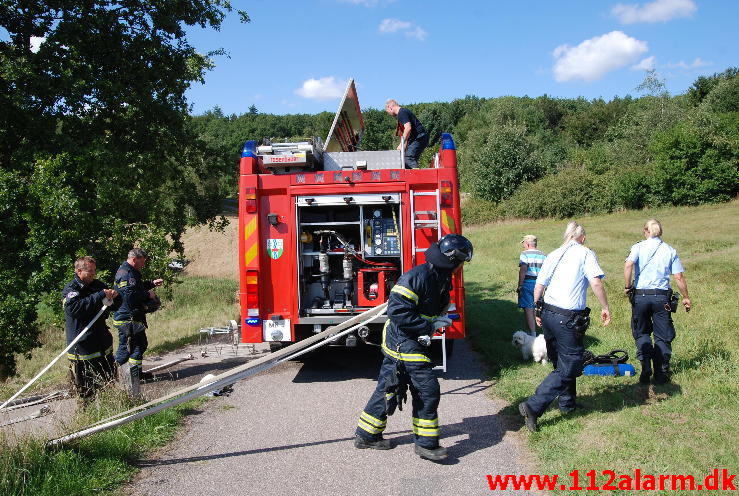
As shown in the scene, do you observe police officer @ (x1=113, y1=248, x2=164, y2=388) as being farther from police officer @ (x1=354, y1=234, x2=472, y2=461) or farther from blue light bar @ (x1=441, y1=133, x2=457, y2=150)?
blue light bar @ (x1=441, y1=133, x2=457, y2=150)

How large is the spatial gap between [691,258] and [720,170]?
61.3 feet

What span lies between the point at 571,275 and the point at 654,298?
1319 millimetres

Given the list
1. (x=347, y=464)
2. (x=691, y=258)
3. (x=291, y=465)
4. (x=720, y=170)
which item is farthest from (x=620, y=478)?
(x=720, y=170)

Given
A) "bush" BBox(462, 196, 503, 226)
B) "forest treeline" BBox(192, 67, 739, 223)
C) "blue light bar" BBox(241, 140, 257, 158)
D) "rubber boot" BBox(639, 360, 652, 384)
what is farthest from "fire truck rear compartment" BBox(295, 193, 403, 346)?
"bush" BBox(462, 196, 503, 226)

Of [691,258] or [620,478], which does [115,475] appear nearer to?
[620,478]

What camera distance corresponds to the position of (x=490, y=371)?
23.2 ft

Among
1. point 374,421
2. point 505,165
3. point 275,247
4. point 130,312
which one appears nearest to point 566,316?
point 374,421

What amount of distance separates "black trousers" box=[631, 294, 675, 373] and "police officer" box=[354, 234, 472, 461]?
230 cm

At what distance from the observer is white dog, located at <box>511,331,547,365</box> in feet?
23.1

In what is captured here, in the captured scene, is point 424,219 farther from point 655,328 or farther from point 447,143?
point 655,328

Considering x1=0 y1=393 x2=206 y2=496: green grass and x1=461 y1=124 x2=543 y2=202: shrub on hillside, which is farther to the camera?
x1=461 y1=124 x2=543 y2=202: shrub on hillside

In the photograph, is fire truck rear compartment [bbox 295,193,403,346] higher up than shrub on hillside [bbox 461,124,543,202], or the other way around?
shrub on hillside [bbox 461,124,543,202]

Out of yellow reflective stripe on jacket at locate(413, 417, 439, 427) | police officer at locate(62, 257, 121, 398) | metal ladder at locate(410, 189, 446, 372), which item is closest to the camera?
yellow reflective stripe on jacket at locate(413, 417, 439, 427)

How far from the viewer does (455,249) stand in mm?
4527
